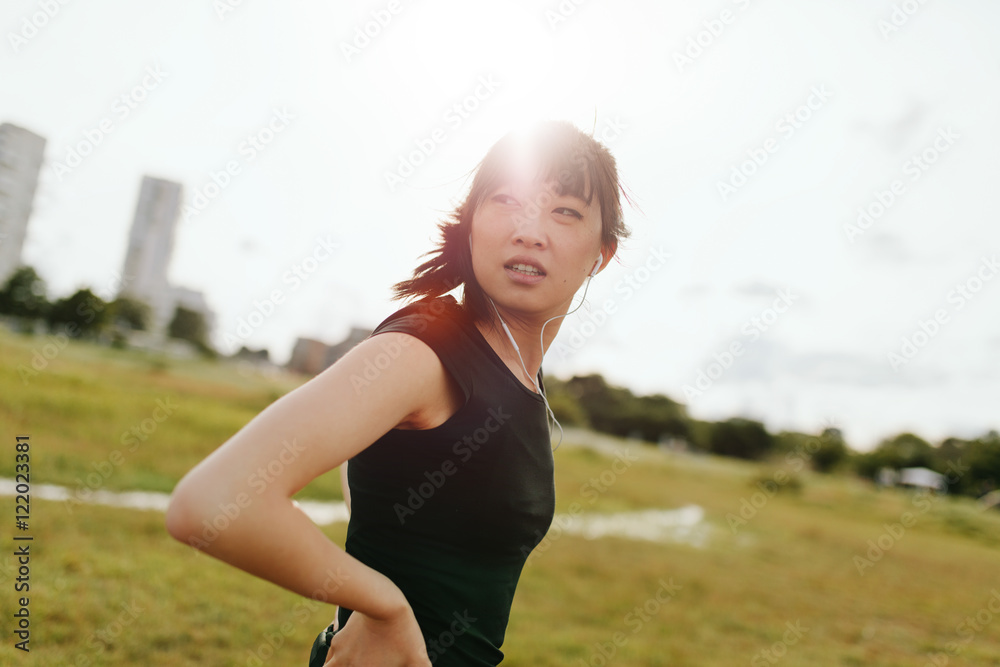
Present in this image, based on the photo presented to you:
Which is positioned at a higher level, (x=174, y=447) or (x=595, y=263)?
(x=595, y=263)

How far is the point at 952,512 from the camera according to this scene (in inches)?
1287

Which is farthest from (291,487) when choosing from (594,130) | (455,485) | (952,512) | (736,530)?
(952,512)

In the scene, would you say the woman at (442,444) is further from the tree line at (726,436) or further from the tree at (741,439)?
the tree at (741,439)

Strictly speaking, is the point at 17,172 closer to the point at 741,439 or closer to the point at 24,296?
the point at 24,296

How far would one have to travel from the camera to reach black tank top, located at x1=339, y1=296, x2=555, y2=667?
3.67ft

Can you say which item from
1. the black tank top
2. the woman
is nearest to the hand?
the woman

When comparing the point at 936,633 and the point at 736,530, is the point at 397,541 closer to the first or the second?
the point at 936,633

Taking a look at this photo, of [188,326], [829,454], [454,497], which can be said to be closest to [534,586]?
[454,497]

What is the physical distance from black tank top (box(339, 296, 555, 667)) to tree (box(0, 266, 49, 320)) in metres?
55.9

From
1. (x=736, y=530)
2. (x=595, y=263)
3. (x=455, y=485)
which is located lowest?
(x=736, y=530)

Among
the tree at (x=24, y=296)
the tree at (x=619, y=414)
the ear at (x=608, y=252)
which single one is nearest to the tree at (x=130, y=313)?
the tree at (x=24, y=296)

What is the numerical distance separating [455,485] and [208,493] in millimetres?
453

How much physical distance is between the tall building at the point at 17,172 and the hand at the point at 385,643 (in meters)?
30.7

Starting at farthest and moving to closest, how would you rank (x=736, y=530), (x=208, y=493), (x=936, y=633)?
(x=736, y=530) → (x=936, y=633) → (x=208, y=493)
